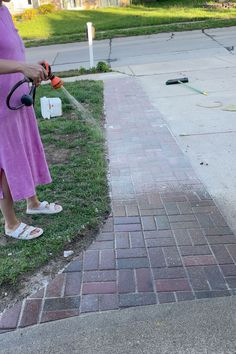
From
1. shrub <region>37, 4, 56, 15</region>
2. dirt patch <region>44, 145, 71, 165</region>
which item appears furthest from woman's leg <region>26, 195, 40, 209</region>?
A: shrub <region>37, 4, 56, 15</region>

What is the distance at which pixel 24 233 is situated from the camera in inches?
128

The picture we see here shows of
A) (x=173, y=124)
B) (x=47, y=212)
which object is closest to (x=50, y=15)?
(x=173, y=124)

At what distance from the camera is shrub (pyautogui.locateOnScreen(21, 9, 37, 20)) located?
24516 millimetres

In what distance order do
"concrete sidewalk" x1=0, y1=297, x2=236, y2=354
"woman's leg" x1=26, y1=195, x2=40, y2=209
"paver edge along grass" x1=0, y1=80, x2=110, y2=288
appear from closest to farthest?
"concrete sidewalk" x1=0, y1=297, x2=236, y2=354 < "paver edge along grass" x1=0, y1=80, x2=110, y2=288 < "woman's leg" x1=26, y1=195, x2=40, y2=209

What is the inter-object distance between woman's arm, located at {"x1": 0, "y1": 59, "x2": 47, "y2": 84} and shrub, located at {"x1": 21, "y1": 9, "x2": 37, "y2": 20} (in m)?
23.4

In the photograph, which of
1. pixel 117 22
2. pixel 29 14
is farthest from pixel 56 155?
pixel 29 14

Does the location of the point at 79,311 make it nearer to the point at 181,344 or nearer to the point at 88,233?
the point at 181,344

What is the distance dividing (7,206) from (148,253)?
1072 mm

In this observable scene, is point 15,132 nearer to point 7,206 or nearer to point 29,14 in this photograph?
point 7,206

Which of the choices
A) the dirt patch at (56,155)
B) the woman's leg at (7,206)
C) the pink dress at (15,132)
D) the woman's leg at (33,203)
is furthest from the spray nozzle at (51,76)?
the dirt patch at (56,155)

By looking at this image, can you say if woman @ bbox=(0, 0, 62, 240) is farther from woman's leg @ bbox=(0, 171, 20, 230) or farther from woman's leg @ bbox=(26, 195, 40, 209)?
woman's leg @ bbox=(26, 195, 40, 209)

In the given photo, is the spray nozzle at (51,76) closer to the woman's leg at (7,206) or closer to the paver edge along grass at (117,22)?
the woman's leg at (7,206)

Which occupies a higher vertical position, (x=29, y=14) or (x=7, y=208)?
(x=7, y=208)

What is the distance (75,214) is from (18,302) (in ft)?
3.55
